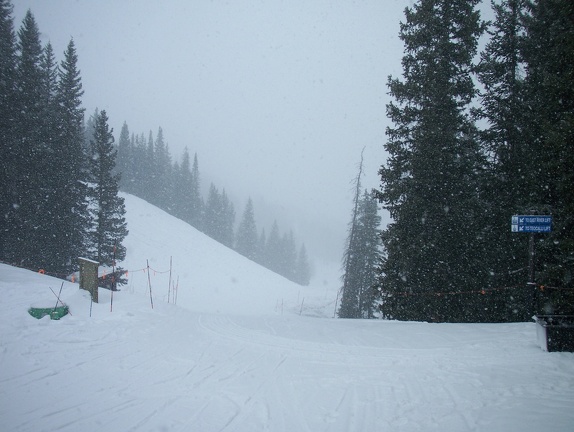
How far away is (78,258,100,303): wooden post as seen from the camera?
12391mm

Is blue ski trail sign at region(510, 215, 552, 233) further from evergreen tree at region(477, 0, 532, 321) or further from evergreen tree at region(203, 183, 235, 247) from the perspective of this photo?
evergreen tree at region(203, 183, 235, 247)

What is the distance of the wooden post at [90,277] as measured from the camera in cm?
1239

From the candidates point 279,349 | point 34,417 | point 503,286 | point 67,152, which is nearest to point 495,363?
point 279,349

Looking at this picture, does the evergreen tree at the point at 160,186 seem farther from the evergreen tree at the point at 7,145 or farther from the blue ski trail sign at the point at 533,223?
the blue ski trail sign at the point at 533,223

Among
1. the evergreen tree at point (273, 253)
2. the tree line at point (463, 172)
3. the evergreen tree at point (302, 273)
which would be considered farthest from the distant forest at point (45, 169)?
the evergreen tree at point (302, 273)

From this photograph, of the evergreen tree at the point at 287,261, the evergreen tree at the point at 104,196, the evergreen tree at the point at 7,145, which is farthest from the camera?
the evergreen tree at the point at 287,261

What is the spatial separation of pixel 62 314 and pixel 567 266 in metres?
18.1

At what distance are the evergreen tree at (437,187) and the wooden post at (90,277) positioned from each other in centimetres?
1240

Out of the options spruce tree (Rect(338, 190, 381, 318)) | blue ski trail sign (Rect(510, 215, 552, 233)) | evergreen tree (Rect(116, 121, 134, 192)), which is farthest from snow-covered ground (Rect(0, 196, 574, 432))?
evergreen tree (Rect(116, 121, 134, 192))

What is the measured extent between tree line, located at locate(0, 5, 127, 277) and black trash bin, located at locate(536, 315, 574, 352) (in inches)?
1037

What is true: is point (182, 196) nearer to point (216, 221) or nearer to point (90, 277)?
point (216, 221)

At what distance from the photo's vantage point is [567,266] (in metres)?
10.2

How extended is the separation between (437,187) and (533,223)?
3.47 m

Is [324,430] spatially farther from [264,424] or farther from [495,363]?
[495,363]
